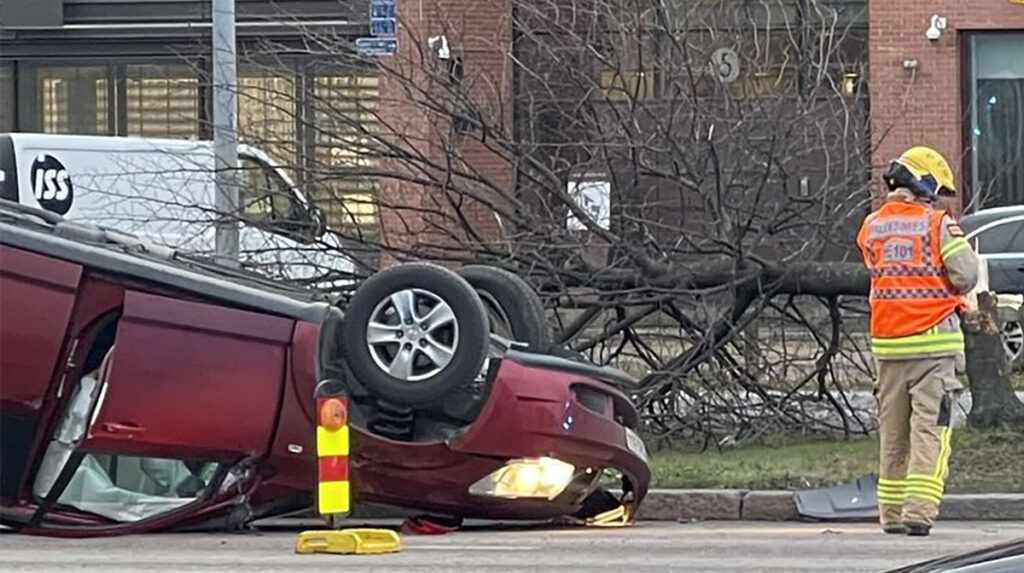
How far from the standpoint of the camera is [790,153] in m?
13.0

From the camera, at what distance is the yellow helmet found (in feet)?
31.1

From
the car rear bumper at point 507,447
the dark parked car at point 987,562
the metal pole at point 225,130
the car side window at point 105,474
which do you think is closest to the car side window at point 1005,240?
the metal pole at point 225,130

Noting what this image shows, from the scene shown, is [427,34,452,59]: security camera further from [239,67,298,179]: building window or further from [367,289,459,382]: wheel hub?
[367,289,459,382]: wheel hub

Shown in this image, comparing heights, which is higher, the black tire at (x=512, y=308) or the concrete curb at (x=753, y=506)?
the black tire at (x=512, y=308)

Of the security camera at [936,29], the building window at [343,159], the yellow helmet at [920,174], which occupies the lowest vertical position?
the yellow helmet at [920,174]

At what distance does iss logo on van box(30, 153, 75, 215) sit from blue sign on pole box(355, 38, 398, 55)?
4.80 metres

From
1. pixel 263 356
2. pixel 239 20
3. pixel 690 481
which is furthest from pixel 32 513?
pixel 239 20

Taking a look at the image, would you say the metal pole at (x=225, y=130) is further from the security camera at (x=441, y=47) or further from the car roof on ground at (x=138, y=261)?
the car roof on ground at (x=138, y=261)

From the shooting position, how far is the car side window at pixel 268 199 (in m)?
13.1

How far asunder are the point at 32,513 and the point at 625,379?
9.69 feet

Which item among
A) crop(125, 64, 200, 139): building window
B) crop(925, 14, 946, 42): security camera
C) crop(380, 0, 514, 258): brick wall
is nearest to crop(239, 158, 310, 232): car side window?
crop(380, 0, 514, 258): brick wall

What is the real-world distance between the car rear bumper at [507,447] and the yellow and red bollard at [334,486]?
0.21 m

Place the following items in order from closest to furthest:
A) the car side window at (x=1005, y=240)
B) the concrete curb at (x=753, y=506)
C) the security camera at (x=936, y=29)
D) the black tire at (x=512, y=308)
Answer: the black tire at (x=512, y=308), the concrete curb at (x=753, y=506), the car side window at (x=1005, y=240), the security camera at (x=936, y=29)

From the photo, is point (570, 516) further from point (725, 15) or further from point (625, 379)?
point (725, 15)
